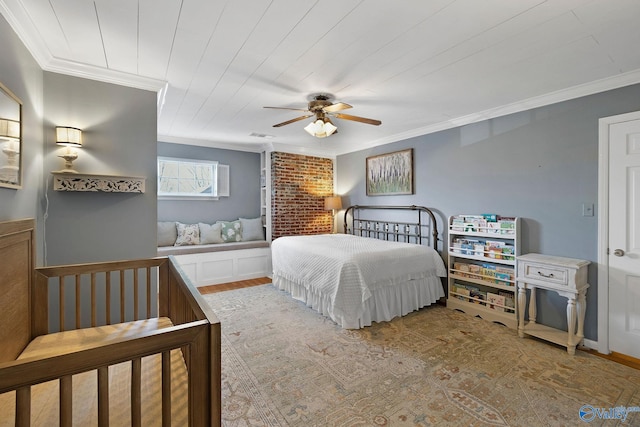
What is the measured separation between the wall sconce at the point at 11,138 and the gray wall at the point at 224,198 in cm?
319

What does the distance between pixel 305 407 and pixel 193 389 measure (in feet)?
3.67

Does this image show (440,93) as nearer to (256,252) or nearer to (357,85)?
(357,85)

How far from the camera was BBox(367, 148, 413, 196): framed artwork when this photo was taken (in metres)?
4.43

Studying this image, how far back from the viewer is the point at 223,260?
4770mm

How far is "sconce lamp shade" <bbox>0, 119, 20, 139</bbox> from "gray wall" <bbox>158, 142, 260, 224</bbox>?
3170 millimetres

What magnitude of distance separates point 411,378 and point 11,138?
3.00 meters

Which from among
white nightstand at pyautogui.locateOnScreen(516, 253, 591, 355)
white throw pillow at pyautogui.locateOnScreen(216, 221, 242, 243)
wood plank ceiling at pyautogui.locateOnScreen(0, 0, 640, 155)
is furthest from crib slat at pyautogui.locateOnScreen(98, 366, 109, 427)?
white throw pillow at pyautogui.locateOnScreen(216, 221, 242, 243)

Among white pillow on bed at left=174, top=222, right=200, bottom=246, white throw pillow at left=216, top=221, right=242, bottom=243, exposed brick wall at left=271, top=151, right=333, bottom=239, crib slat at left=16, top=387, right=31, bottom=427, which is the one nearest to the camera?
crib slat at left=16, top=387, right=31, bottom=427

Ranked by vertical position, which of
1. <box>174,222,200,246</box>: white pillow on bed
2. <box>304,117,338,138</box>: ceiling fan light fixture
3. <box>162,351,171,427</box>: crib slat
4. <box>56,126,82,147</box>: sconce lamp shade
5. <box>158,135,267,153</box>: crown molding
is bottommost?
<box>162,351,171,427</box>: crib slat

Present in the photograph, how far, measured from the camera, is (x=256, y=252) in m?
5.10

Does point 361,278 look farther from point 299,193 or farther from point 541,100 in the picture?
point 299,193

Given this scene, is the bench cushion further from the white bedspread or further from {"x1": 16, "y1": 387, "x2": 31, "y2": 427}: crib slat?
{"x1": 16, "y1": 387, "x2": 31, "y2": 427}: crib slat

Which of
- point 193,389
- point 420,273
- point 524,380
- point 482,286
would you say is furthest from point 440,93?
point 193,389

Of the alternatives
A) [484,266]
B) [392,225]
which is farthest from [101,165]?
[484,266]
